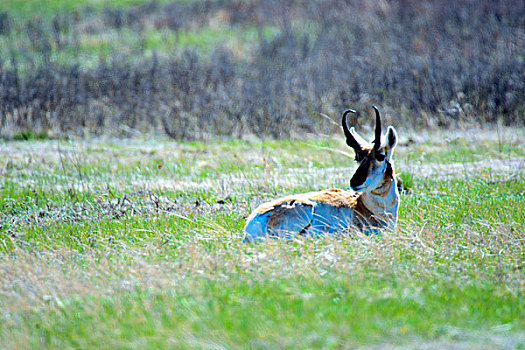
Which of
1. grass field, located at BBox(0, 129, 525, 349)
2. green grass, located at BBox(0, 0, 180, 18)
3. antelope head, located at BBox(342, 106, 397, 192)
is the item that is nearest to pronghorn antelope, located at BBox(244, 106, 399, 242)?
antelope head, located at BBox(342, 106, 397, 192)

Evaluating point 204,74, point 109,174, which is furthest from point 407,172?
point 204,74

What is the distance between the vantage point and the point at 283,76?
1859 centimetres

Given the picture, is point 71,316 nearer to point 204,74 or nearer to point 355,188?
point 355,188

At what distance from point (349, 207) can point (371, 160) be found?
2.09 feet

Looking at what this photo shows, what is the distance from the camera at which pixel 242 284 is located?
597cm

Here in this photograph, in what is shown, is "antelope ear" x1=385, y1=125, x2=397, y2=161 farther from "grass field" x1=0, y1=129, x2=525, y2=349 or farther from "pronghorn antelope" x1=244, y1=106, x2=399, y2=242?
"grass field" x1=0, y1=129, x2=525, y2=349

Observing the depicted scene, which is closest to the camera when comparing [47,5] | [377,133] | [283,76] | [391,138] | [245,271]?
[245,271]

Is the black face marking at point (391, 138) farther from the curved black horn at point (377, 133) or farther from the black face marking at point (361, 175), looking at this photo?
the black face marking at point (361, 175)

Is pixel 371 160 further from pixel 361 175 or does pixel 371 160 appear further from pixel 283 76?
pixel 283 76

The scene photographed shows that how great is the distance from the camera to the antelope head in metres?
7.29

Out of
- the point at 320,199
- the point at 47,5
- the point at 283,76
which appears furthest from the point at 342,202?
the point at 47,5

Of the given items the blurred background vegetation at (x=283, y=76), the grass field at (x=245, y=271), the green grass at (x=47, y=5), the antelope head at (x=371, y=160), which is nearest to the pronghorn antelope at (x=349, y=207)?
the antelope head at (x=371, y=160)

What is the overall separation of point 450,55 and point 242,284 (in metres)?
15.1

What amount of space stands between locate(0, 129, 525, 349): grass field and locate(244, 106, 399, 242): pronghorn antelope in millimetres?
298
